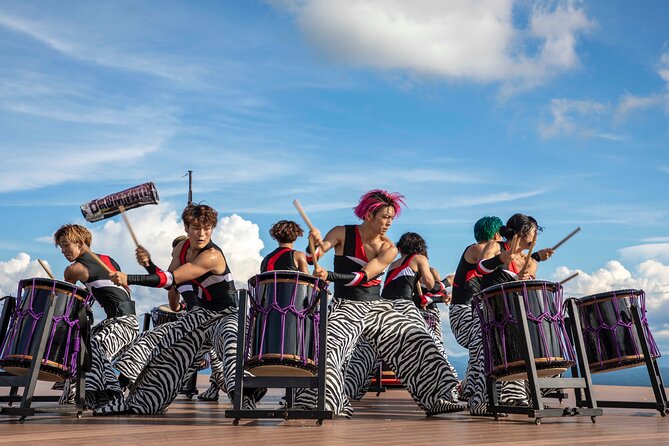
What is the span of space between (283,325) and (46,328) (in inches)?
60.7

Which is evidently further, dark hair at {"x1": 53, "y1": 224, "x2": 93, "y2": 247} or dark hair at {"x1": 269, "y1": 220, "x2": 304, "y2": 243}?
dark hair at {"x1": 269, "y1": 220, "x2": 304, "y2": 243}

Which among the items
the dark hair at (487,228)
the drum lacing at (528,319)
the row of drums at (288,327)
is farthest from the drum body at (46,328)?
the dark hair at (487,228)

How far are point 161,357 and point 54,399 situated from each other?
1117mm

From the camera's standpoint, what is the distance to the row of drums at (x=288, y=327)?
16.7ft

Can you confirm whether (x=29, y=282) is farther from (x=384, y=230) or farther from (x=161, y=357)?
(x=384, y=230)

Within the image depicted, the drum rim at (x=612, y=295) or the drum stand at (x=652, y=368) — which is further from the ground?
the drum rim at (x=612, y=295)

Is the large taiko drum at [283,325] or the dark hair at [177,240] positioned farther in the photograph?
the dark hair at [177,240]

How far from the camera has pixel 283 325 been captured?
5066 millimetres

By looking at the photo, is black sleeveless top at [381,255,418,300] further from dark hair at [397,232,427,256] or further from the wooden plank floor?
the wooden plank floor

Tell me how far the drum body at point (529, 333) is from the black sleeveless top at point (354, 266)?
80 cm

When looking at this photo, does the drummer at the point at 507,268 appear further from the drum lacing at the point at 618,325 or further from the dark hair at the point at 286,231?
the dark hair at the point at 286,231

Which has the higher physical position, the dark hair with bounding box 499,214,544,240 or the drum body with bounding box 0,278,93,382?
the dark hair with bounding box 499,214,544,240

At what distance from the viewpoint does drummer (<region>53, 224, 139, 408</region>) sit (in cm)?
647

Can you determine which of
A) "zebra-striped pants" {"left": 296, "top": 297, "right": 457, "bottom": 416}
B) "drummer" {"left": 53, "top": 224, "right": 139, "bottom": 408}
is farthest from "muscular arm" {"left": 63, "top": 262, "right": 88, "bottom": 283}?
"zebra-striped pants" {"left": 296, "top": 297, "right": 457, "bottom": 416}
